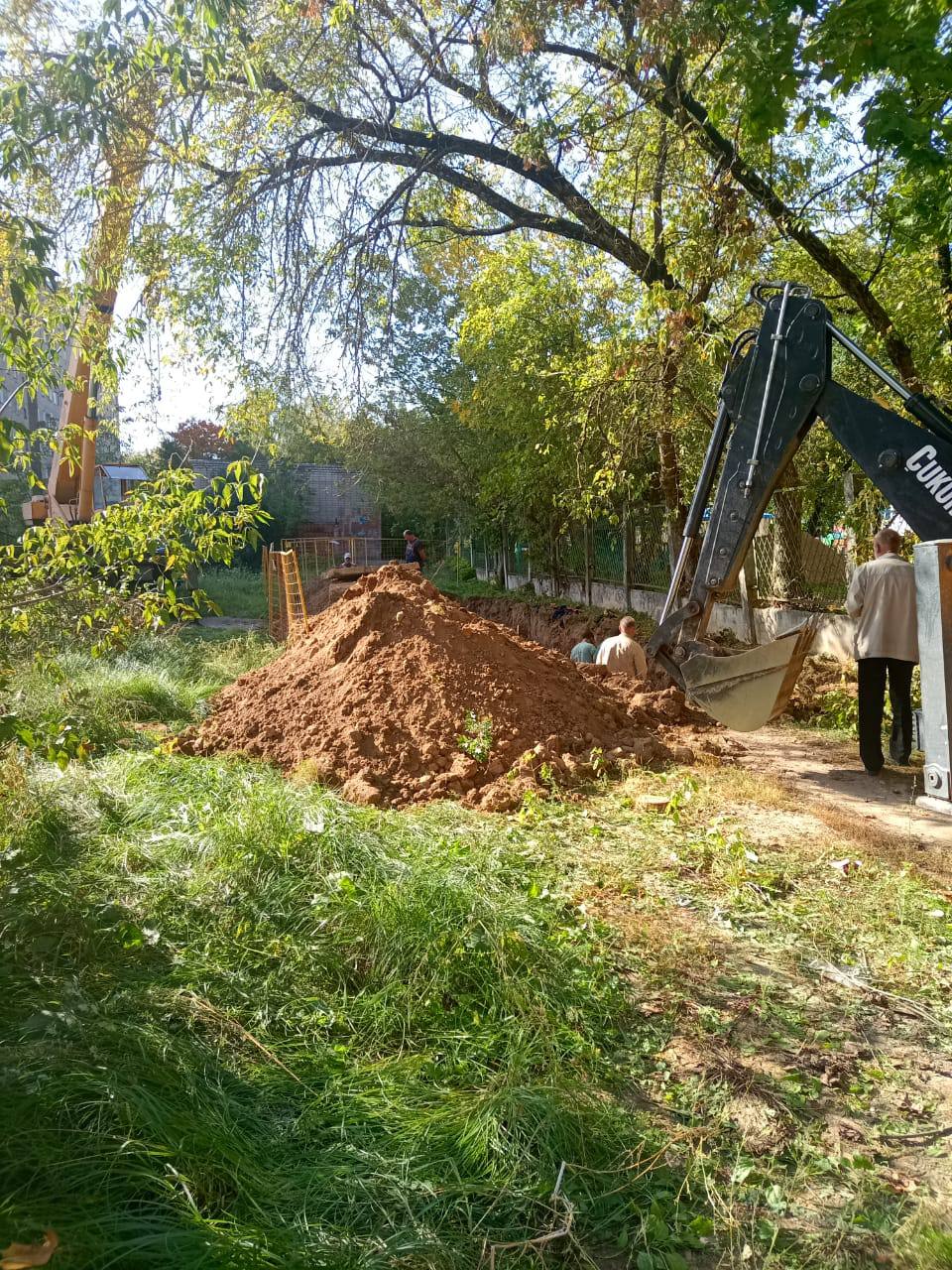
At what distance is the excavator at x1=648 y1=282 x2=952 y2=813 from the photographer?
4895mm

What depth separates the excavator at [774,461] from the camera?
4.89 m

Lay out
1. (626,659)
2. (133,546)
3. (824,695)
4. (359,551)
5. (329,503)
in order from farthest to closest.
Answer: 1. (329,503)
2. (359,551)
3. (626,659)
4. (824,695)
5. (133,546)

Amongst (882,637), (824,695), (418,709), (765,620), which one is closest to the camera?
(882,637)

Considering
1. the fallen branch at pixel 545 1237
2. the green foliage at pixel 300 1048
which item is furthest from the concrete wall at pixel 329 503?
the fallen branch at pixel 545 1237

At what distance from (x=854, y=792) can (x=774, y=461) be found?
252cm

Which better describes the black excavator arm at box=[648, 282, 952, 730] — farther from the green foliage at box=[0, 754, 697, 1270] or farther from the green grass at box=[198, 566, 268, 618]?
the green grass at box=[198, 566, 268, 618]

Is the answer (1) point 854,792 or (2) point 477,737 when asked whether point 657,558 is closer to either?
(1) point 854,792

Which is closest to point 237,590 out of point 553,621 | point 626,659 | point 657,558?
point 553,621

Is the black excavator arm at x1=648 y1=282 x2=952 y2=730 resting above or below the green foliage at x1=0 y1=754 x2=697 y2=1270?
above

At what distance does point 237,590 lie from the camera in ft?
87.7

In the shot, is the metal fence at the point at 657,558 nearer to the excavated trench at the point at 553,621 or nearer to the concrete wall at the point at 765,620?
the concrete wall at the point at 765,620

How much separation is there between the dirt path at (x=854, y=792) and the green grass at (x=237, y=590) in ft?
47.8

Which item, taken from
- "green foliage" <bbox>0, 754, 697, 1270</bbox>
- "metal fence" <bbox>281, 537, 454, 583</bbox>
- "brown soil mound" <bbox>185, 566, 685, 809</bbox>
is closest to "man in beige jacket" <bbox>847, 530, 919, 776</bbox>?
"brown soil mound" <bbox>185, 566, 685, 809</bbox>

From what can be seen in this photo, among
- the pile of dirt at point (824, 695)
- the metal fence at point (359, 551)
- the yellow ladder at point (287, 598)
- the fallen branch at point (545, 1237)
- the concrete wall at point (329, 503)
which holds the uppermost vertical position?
the concrete wall at point (329, 503)
